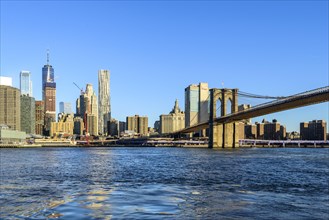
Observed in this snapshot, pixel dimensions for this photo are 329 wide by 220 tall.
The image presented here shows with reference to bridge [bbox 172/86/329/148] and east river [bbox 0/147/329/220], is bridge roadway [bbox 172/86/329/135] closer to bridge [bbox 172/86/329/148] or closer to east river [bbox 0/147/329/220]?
bridge [bbox 172/86/329/148]

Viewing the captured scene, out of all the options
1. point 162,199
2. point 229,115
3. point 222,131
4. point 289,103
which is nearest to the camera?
point 162,199

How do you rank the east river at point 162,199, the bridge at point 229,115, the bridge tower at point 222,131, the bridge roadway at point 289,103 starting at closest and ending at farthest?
the east river at point 162,199, the bridge roadway at point 289,103, the bridge at point 229,115, the bridge tower at point 222,131

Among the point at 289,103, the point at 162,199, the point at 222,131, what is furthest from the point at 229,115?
the point at 162,199

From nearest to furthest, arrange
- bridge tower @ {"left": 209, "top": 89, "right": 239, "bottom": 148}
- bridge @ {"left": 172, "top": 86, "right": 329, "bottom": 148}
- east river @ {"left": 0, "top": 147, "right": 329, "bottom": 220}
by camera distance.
→ east river @ {"left": 0, "top": 147, "right": 329, "bottom": 220}
bridge @ {"left": 172, "top": 86, "right": 329, "bottom": 148}
bridge tower @ {"left": 209, "top": 89, "right": 239, "bottom": 148}

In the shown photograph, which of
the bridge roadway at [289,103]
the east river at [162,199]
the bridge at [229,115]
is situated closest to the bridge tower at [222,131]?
the bridge at [229,115]

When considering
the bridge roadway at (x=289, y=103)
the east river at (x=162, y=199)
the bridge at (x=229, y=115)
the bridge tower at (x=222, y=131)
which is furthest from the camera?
the bridge tower at (x=222, y=131)

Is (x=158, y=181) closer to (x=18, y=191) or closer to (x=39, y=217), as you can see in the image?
(x=18, y=191)

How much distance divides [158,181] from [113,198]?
26.0 ft

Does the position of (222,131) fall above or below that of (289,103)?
below

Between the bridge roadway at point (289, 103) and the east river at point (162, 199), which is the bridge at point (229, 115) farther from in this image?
the east river at point (162, 199)

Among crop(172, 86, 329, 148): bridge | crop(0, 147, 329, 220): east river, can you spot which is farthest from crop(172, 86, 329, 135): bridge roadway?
crop(0, 147, 329, 220): east river

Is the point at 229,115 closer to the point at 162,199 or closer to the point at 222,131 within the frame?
the point at 222,131

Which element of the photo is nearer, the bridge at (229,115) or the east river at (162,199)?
the east river at (162,199)

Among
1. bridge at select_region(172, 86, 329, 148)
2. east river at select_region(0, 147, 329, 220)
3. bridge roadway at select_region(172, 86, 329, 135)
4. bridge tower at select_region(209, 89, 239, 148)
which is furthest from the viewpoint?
bridge tower at select_region(209, 89, 239, 148)
